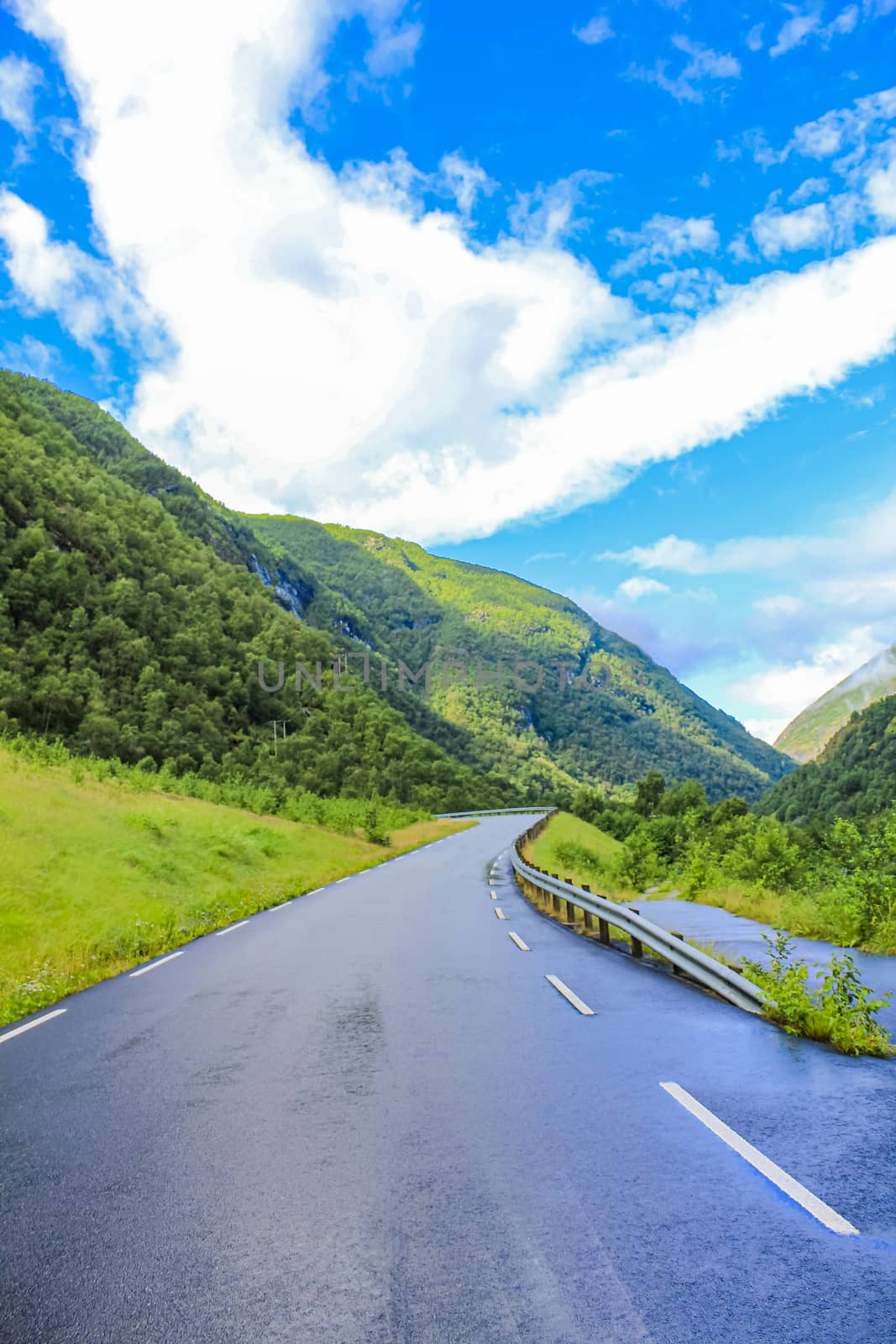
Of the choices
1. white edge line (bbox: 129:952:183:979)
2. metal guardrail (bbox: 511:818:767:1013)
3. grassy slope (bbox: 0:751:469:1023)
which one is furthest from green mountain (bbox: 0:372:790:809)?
white edge line (bbox: 129:952:183:979)

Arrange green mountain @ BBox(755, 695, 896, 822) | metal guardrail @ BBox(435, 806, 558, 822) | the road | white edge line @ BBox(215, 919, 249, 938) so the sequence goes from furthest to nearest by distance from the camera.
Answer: green mountain @ BBox(755, 695, 896, 822) → metal guardrail @ BBox(435, 806, 558, 822) → white edge line @ BBox(215, 919, 249, 938) → the road

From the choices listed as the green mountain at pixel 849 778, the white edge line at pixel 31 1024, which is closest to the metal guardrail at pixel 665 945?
the white edge line at pixel 31 1024

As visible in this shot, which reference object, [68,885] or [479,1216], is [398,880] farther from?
[479,1216]

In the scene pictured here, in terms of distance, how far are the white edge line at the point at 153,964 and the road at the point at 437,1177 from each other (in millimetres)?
2367

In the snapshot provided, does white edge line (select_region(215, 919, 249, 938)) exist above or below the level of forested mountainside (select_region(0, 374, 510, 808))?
below

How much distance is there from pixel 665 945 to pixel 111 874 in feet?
42.2

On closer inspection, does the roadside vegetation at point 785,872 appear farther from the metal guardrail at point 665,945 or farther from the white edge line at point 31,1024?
the white edge line at point 31,1024

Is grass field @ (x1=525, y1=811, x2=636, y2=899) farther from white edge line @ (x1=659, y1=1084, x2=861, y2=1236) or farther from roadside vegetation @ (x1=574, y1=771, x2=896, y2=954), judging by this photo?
white edge line @ (x1=659, y1=1084, x2=861, y2=1236)

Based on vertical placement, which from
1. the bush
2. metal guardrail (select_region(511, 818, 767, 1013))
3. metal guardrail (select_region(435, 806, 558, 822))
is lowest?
metal guardrail (select_region(435, 806, 558, 822))

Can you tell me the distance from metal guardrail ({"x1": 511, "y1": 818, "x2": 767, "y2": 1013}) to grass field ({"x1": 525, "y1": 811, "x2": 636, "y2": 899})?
935 cm

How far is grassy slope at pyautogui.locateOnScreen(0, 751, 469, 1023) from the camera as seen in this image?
40.1 feet

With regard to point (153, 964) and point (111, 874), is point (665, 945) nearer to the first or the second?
point (153, 964)

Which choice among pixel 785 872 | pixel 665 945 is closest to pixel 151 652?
pixel 785 872

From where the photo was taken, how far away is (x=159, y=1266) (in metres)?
3.59
